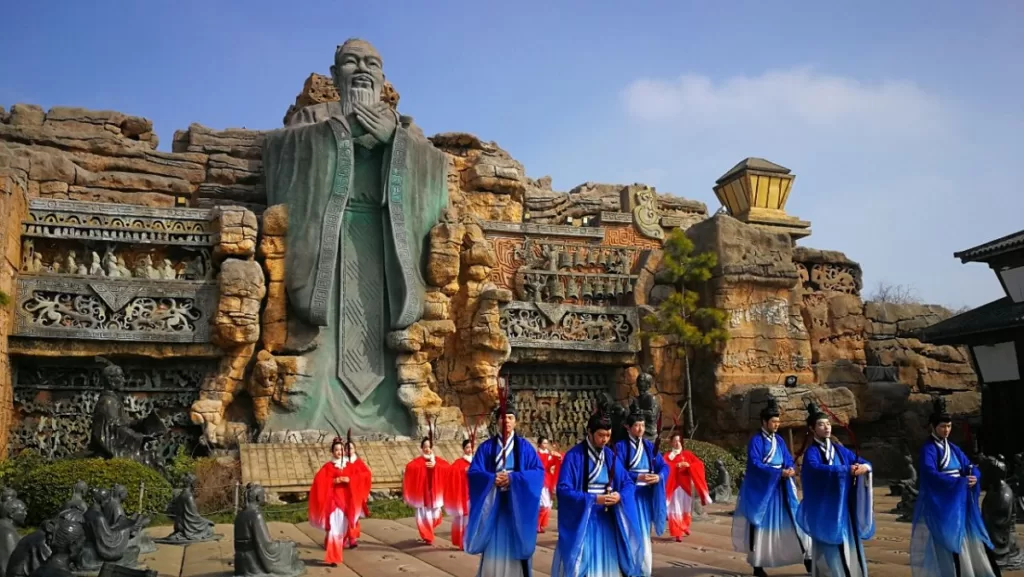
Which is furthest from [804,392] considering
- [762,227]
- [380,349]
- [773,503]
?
[773,503]

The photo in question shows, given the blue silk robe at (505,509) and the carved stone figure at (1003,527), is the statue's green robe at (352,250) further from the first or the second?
the carved stone figure at (1003,527)

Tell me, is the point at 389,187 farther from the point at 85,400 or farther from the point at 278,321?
the point at 85,400

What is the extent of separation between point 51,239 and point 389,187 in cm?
570

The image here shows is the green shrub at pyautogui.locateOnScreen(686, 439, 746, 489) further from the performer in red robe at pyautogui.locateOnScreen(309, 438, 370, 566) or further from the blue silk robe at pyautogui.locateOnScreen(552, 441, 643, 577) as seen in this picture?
the blue silk robe at pyautogui.locateOnScreen(552, 441, 643, 577)

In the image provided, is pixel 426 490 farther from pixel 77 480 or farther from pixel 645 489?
pixel 77 480

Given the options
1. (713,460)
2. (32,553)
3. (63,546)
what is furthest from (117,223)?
(713,460)

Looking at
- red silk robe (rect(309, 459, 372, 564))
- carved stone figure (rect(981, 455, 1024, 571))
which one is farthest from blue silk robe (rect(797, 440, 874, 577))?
red silk robe (rect(309, 459, 372, 564))

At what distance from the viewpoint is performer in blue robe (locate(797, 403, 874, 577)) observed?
6.55m

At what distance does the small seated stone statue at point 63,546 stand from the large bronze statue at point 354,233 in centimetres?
894

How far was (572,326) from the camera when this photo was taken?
17.1 metres

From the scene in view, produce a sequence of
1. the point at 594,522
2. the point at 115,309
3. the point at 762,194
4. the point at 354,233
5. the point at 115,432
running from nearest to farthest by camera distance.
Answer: the point at 594,522 → the point at 115,432 → the point at 115,309 → the point at 354,233 → the point at 762,194

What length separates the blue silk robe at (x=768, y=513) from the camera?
7.29 meters

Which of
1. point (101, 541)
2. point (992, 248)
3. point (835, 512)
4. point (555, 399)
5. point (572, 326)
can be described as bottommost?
point (101, 541)

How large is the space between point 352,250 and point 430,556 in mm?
8078
